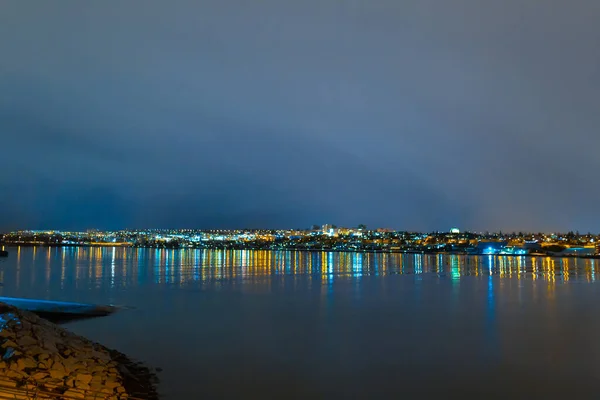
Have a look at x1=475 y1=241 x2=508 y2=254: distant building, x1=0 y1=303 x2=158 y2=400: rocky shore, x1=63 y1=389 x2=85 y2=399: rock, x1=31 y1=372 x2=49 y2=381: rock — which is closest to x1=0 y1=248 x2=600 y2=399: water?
x1=0 y1=303 x2=158 y2=400: rocky shore

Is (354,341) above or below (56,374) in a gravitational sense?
below

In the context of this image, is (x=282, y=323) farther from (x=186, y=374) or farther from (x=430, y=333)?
(x=186, y=374)

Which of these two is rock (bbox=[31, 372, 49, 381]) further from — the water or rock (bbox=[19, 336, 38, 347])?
the water

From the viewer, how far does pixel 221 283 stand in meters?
39.9

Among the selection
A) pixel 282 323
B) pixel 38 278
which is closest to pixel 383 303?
pixel 282 323

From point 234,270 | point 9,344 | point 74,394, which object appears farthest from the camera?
point 234,270

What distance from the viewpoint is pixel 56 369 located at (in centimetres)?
970

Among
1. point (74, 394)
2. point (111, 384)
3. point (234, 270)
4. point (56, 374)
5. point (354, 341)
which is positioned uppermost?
point (56, 374)

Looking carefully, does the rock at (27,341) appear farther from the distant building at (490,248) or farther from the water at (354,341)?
the distant building at (490,248)

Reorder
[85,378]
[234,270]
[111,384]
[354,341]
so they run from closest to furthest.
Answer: [85,378]
[111,384]
[354,341]
[234,270]

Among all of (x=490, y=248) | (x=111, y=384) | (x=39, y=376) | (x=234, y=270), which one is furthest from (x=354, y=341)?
(x=490, y=248)

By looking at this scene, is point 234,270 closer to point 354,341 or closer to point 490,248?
point 354,341

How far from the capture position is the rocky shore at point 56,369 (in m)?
8.73

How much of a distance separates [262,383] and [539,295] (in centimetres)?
2651
